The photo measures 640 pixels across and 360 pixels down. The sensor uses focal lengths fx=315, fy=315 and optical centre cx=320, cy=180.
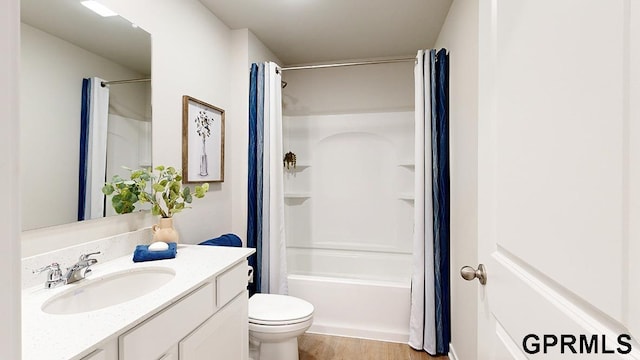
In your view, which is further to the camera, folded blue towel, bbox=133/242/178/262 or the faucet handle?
folded blue towel, bbox=133/242/178/262

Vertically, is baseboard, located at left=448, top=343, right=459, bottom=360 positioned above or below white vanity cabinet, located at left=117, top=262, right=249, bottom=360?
below

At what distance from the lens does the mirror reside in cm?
117

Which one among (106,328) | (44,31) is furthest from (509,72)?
(44,31)

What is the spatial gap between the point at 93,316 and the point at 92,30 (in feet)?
4.11

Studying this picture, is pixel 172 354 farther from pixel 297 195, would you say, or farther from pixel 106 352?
pixel 297 195

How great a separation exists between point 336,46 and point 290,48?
0.44 metres

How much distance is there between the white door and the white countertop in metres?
1.01

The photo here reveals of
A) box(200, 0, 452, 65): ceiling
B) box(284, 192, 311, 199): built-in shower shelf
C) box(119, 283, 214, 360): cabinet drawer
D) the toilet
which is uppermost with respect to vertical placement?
box(200, 0, 452, 65): ceiling

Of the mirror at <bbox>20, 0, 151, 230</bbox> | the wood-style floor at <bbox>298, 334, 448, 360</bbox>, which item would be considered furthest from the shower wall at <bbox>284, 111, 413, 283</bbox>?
the mirror at <bbox>20, 0, 151, 230</bbox>

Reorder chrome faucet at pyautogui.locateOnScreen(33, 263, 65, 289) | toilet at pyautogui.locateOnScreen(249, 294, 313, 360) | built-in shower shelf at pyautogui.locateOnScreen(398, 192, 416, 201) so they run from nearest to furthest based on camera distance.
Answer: chrome faucet at pyautogui.locateOnScreen(33, 263, 65, 289) < toilet at pyautogui.locateOnScreen(249, 294, 313, 360) < built-in shower shelf at pyautogui.locateOnScreen(398, 192, 416, 201)

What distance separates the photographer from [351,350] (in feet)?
7.54

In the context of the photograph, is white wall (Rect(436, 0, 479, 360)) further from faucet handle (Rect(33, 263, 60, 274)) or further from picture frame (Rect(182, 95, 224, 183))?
faucet handle (Rect(33, 263, 60, 274))

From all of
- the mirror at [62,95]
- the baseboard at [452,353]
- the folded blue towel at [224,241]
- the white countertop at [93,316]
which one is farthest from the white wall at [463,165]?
the mirror at [62,95]

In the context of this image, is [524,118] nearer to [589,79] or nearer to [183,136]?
[589,79]
